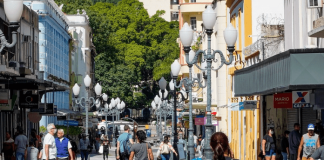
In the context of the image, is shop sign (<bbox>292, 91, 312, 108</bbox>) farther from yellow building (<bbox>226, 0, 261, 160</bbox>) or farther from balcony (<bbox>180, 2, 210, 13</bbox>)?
balcony (<bbox>180, 2, 210, 13</bbox>)

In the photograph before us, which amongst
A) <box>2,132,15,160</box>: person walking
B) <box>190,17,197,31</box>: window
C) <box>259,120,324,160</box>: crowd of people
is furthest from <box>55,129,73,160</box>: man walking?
<box>190,17,197,31</box>: window

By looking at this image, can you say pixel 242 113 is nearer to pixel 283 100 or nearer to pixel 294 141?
pixel 283 100

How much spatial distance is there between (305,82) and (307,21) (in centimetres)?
457

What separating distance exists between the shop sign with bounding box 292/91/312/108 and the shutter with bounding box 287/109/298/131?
4133 millimetres

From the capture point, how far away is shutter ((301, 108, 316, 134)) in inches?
992

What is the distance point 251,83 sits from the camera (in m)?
25.6

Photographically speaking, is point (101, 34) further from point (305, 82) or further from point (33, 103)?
point (305, 82)

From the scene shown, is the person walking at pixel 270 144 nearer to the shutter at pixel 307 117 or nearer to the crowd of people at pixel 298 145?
the crowd of people at pixel 298 145

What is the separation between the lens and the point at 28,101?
31.2 metres

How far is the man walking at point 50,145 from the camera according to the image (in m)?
19.4

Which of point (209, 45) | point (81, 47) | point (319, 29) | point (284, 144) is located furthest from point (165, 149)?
point (81, 47)

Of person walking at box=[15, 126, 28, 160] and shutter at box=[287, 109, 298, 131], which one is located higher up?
shutter at box=[287, 109, 298, 131]

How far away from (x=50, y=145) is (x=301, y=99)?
692 centimetres

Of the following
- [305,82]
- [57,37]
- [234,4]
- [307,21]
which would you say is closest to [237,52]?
[234,4]
